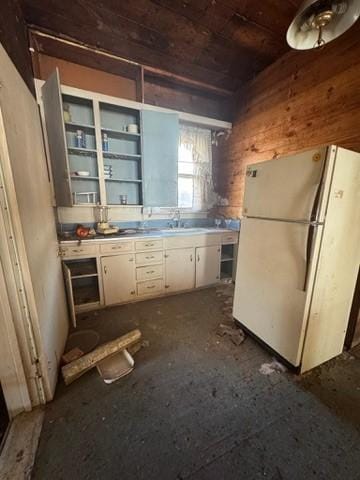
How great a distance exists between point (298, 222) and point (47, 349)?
6.00ft

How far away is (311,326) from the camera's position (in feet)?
4.66

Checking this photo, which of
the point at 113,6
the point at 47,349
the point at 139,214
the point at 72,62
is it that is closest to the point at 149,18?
the point at 113,6

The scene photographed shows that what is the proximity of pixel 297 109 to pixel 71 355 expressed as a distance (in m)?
3.25

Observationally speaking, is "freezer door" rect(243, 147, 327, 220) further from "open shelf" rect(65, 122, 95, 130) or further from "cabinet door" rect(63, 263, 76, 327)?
"open shelf" rect(65, 122, 95, 130)

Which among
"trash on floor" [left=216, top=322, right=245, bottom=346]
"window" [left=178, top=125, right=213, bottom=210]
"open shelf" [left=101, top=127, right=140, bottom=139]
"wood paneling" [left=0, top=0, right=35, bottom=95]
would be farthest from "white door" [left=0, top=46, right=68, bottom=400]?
"window" [left=178, top=125, right=213, bottom=210]

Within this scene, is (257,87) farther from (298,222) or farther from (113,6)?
(298,222)

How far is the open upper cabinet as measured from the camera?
2.33 m

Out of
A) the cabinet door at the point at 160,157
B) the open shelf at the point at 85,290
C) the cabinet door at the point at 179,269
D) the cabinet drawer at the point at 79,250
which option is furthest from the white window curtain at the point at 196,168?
the open shelf at the point at 85,290

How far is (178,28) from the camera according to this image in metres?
1.97

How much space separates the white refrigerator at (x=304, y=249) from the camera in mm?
1257

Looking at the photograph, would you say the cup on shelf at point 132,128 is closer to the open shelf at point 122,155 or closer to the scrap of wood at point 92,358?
the open shelf at point 122,155

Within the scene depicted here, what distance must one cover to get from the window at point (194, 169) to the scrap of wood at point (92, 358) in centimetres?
219

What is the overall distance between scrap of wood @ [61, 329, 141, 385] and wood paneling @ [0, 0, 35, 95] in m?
2.11

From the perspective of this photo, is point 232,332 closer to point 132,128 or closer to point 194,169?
point 194,169
